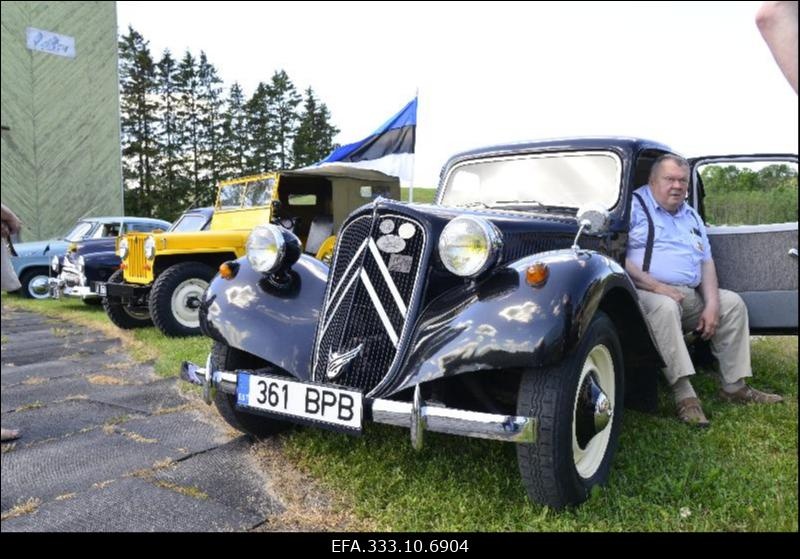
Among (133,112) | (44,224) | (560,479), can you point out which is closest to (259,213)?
(560,479)

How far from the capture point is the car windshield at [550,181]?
10.8ft

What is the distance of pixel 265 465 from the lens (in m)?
2.63

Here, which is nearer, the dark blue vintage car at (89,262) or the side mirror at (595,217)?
the side mirror at (595,217)

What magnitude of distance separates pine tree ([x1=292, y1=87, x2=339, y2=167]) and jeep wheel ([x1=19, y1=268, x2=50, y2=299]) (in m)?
13.8

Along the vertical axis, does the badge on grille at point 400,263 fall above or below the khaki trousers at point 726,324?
above

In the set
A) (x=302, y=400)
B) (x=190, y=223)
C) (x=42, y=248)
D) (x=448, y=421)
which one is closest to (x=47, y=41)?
(x=42, y=248)

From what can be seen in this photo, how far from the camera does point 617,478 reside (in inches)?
94.2

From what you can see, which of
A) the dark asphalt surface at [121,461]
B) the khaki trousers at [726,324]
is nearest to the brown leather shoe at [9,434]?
the dark asphalt surface at [121,461]

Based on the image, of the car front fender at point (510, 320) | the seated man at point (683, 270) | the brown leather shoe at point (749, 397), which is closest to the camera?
the car front fender at point (510, 320)

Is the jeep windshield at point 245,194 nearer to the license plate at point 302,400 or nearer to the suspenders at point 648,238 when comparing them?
the suspenders at point 648,238

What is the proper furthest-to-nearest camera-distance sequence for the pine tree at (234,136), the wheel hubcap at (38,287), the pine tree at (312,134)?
the pine tree at (234,136), the pine tree at (312,134), the wheel hubcap at (38,287)

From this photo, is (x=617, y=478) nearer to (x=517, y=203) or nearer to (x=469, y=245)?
(x=469, y=245)

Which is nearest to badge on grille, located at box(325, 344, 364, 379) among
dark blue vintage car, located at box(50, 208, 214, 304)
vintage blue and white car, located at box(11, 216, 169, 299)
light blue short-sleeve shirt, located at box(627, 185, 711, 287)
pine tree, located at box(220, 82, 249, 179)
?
light blue short-sleeve shirt, located at box(627, 185, 711, 287)

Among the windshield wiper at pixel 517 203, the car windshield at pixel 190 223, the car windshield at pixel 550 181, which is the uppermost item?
the car windshield at pixel 550 181
